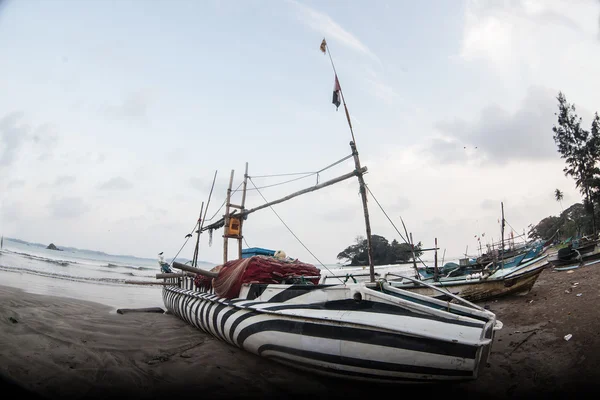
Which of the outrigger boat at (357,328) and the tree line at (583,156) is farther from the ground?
the tree line at (583,156)

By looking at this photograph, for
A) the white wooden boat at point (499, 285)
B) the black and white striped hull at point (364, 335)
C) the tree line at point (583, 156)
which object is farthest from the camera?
the tree line at point (583, 156)

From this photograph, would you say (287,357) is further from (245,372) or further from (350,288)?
(350,288)

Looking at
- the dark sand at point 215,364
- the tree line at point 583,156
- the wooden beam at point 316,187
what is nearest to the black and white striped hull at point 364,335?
the dark sand at point 215,364

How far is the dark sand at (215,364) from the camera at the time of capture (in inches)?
151

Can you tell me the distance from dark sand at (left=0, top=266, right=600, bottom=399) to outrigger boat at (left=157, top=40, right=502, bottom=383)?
0.34 meters

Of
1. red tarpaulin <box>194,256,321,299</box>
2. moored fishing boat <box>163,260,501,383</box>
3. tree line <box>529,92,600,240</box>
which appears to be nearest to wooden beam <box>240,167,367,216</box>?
red tarpaulin <box>194,256,321,299</box>

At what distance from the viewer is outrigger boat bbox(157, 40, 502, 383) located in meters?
3.39

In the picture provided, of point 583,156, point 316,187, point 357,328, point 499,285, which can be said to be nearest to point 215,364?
point 357,328

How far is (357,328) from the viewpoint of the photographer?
370cm

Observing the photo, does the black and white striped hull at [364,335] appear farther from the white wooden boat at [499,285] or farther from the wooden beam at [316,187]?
the white wooden boat at [499,285]

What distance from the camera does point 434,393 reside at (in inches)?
148

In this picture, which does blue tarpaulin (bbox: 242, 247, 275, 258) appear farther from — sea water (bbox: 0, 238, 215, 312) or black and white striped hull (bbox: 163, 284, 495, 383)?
sea water (bbox: 0, 238, 215, 312)

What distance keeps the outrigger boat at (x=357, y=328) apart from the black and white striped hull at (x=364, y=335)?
0.4 inches

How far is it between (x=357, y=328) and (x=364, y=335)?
11 cm
